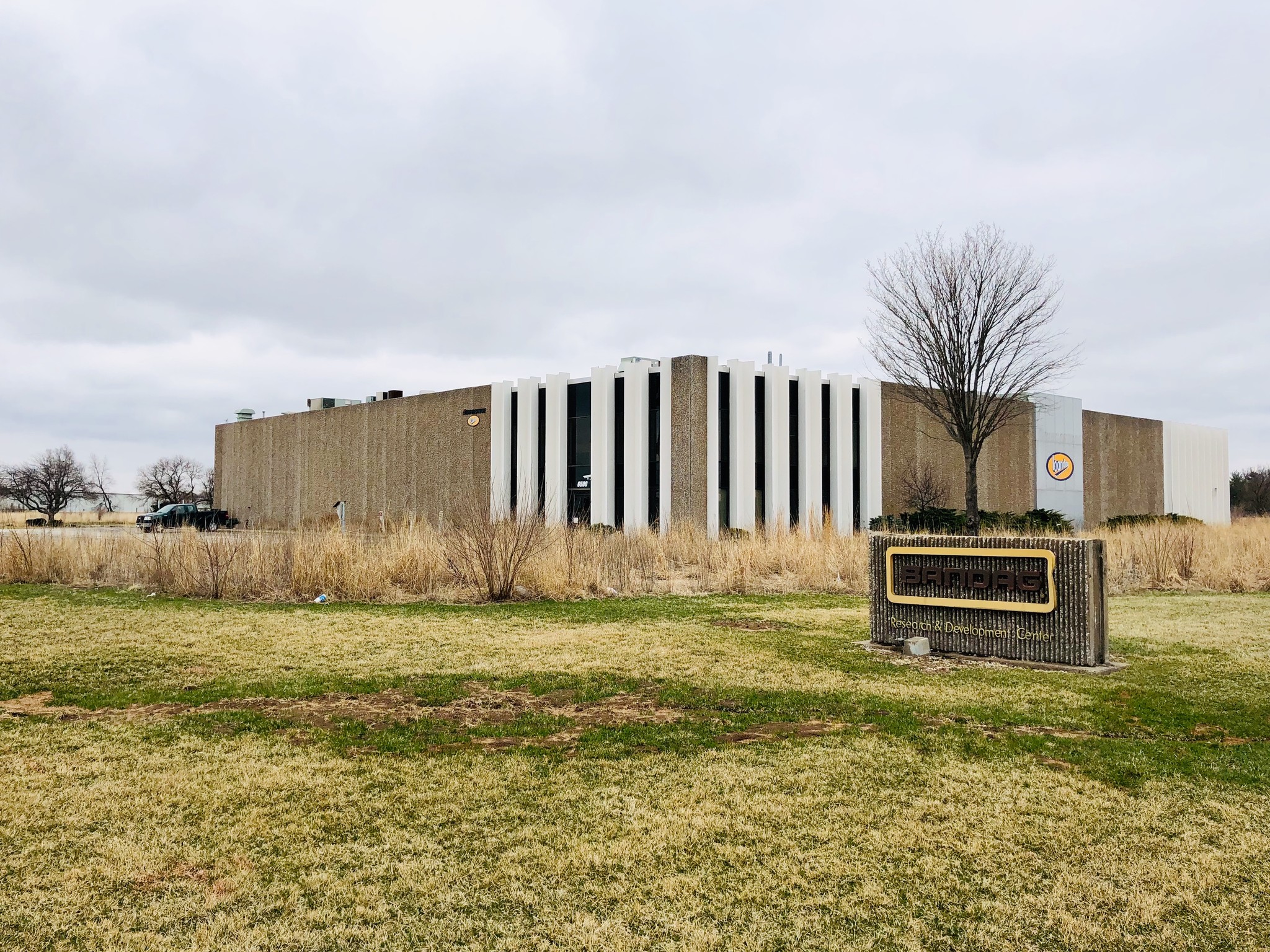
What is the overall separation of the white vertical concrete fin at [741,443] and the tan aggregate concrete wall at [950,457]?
18.8 feet

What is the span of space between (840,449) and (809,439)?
1.65 m

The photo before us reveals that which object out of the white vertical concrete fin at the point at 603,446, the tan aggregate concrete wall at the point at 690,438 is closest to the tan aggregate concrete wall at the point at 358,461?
the white vertical concrete fin at the point at 603,446

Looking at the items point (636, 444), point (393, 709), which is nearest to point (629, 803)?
point (393, 709)

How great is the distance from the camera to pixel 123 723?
20.7 ft

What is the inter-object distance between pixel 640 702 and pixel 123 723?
3667 mm

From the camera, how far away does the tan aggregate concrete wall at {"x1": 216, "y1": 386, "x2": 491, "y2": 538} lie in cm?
3641

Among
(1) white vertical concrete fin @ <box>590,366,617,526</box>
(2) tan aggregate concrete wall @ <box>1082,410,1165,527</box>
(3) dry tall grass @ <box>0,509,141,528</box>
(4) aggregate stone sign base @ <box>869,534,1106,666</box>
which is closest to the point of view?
(4) aggregate stone sign base @ <box>869,534,1106,666</box>

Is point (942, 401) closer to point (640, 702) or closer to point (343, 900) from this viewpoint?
point (640, 702)

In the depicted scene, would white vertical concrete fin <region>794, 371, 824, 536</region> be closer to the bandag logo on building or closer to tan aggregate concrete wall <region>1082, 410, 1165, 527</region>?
tan aggregate concrete wall <region>1082, 410, 1165, 527</region>

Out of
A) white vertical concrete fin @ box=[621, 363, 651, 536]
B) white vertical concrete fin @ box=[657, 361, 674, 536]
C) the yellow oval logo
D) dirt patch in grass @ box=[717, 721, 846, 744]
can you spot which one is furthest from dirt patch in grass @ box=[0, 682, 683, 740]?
the yellow oval logo

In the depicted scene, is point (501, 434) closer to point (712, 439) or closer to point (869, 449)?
point (712, 439)

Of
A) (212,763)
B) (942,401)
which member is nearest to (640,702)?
(212,763)

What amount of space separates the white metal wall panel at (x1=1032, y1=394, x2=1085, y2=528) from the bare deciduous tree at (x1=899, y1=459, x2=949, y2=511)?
21.9ft

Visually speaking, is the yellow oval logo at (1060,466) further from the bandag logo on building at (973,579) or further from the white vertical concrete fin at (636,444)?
the bandag logo on building at (973,579)
